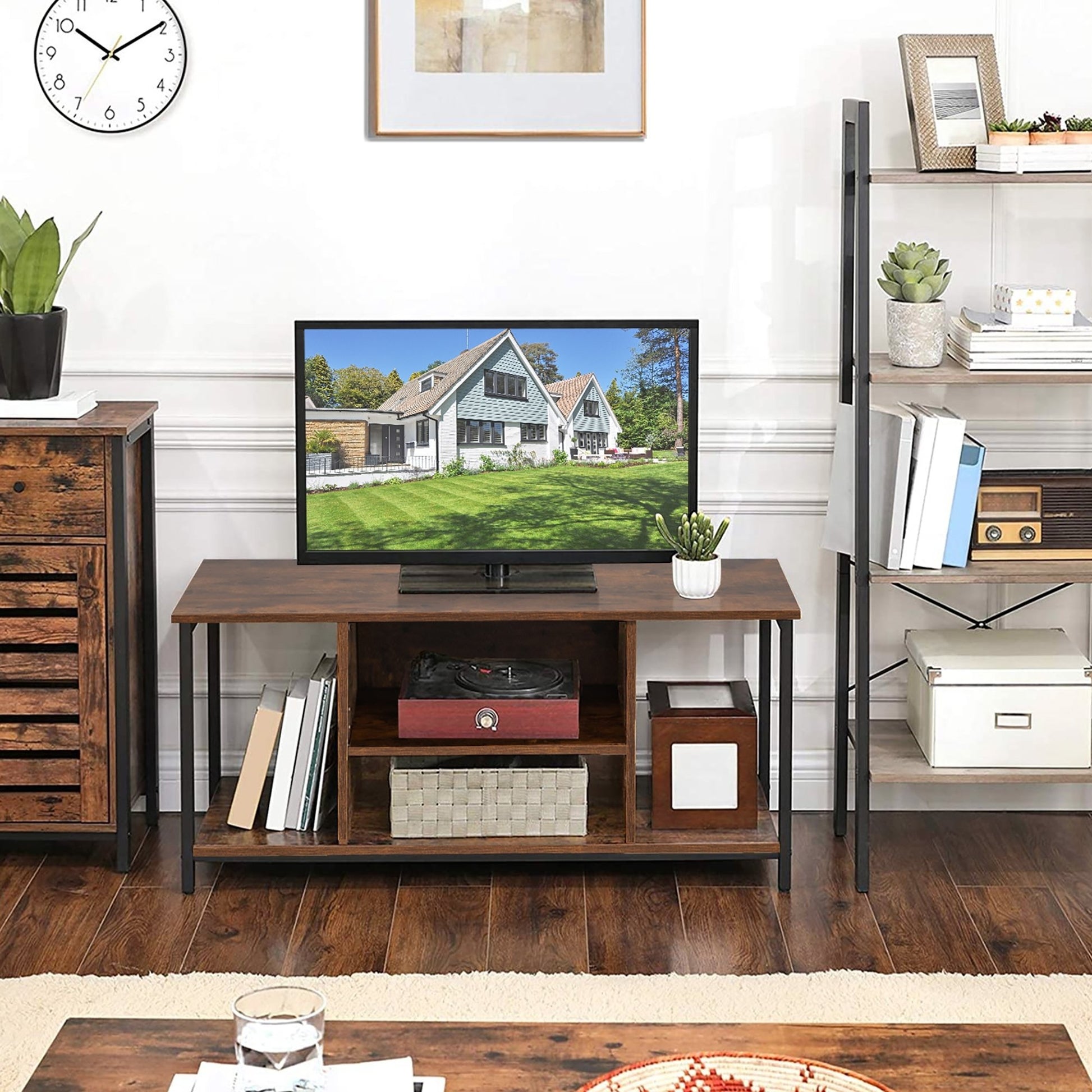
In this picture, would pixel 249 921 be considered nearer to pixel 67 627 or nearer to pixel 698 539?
pixel 67 627

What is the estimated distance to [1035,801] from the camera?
3.59 metres

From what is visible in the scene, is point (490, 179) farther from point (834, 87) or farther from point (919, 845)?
point (919, 845)

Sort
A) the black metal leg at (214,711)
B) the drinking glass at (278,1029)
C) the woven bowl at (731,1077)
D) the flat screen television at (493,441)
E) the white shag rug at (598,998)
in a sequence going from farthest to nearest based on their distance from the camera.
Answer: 1. the black metal leg at (214,711)
2. the flat screen television at (493,441)
3. the white shag rug at (598,998)
4. the woven bowl at (731,1077)
5. the drinking glass at (278,1029)

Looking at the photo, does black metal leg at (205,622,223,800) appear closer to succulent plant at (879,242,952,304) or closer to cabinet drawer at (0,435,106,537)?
cabinet drawer at (0,435,106,537)

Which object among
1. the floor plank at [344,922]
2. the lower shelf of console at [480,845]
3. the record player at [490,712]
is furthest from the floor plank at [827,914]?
the floor plank at [344,922]

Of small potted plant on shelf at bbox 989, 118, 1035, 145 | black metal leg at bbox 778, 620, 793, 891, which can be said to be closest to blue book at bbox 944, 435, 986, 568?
black metal leg at bbox 778, 620, 793, 891

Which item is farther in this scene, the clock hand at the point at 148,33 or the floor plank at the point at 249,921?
the clock hand at the point at 148,33

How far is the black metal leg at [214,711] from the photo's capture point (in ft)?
11.2

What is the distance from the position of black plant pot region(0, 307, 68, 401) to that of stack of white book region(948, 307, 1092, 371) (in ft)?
6.03

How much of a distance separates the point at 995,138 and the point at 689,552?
100 centimetres

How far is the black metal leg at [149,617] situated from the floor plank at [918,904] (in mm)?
1587

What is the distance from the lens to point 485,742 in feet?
10.2

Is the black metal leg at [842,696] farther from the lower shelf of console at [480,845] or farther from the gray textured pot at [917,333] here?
the gray textured pot at [917,333]

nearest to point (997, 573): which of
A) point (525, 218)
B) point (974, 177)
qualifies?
point (974, 177)
